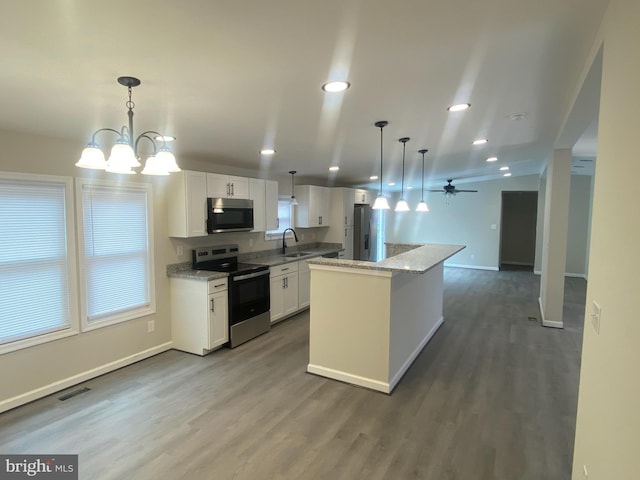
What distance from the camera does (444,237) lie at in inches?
402

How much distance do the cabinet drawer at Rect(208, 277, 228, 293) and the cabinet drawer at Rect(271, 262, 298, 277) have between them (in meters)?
0.97

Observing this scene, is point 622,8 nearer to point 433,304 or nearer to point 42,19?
point 42,19

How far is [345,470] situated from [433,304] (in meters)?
2.91

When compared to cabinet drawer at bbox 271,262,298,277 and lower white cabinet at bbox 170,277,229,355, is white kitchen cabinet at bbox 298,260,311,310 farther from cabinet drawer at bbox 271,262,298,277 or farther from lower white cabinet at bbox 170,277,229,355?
lower white cabinet at bbox 170,277,229,355

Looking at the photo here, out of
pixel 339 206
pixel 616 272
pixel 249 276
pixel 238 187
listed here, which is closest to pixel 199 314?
pixel 249 276

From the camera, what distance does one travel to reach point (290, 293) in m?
5.36

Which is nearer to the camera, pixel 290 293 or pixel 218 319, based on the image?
pixel 218 319

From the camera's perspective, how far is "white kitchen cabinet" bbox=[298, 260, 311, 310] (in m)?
5.58

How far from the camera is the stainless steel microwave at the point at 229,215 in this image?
4293mm

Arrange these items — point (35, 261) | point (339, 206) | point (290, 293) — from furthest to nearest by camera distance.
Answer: point (339, 206) → point (290, 293) → point (35, 261)

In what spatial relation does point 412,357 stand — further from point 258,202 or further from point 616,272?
point 258,202

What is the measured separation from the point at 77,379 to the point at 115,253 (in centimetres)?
124

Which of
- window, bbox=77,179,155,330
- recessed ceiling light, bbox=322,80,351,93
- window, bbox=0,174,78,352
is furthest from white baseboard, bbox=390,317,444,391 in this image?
window, bbox=0,174,78,352

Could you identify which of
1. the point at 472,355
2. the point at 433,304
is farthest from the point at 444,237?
the point at 472,355
